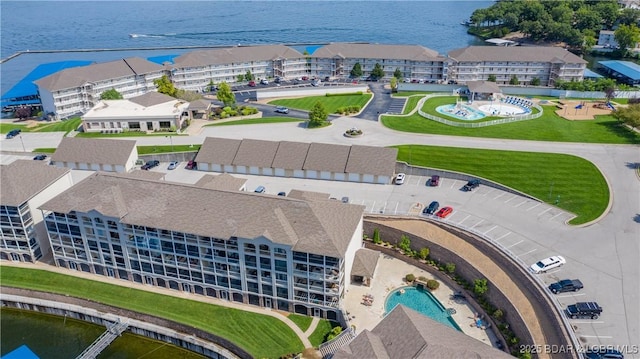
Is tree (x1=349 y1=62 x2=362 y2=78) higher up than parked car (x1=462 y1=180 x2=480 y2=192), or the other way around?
tree (x1=349 y1=62 x2=362 y2=78)

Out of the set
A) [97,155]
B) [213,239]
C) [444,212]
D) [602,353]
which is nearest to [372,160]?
[444,212]

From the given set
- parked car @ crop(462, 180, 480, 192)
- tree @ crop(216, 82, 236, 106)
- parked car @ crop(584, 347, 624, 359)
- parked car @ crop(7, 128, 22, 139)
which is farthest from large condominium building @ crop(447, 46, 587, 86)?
parked car @ crop(7, 128, 22, 139)

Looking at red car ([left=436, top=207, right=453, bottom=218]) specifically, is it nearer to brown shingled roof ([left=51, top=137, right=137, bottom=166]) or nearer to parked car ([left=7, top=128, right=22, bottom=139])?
brown shingled roof ([left=51, top=137, right=137, bottom=166])

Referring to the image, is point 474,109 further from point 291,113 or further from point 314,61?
point 314,61

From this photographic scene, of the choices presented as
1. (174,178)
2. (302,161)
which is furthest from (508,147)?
(174,178)

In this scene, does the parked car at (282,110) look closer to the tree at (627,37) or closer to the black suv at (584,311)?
the black suv at (584,311)

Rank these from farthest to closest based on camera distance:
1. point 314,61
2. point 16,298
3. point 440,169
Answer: point 314,61 → point 440,169 → point 16,298

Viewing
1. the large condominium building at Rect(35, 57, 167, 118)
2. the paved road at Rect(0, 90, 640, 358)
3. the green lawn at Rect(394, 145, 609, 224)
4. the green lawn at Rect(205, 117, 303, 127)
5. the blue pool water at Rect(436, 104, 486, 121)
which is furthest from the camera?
the large condominium building at Rect(35, 57, 167, 118)
